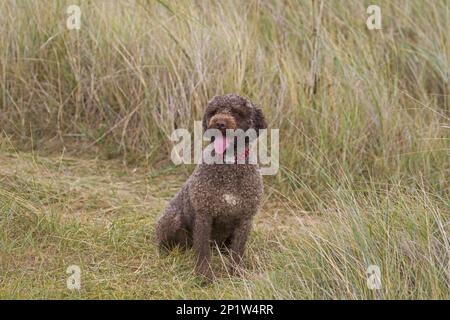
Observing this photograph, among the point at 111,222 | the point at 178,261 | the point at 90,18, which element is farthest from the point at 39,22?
the point at 178,261

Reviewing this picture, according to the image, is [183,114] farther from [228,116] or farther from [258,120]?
[228,116]

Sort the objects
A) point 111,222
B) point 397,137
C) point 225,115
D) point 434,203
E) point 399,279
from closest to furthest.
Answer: point 399,279
point 225,115
point 434,203
point 111,222
point 397,137

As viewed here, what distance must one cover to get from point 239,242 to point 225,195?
1.10ft

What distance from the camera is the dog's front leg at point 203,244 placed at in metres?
4.51

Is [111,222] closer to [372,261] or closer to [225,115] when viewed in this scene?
[225,115]

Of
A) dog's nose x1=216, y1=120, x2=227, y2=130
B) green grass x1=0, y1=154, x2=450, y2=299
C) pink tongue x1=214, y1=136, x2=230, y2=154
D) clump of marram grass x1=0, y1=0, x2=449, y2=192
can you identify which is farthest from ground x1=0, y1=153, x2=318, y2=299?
dog's nose x1=216, y1=120, x2=227, y2=130

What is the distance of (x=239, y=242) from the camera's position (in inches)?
183

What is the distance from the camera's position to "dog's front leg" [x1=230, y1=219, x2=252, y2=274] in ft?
15.1

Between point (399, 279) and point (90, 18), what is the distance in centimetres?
365

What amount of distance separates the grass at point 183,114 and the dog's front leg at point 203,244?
83 millimetres

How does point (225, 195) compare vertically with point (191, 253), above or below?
above

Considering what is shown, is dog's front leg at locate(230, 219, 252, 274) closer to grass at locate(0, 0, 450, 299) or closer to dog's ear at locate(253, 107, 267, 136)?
grass at locate(0, 0, 450, 299)

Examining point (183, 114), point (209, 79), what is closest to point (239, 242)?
point (183, 114)

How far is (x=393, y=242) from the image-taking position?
418 centimetres
